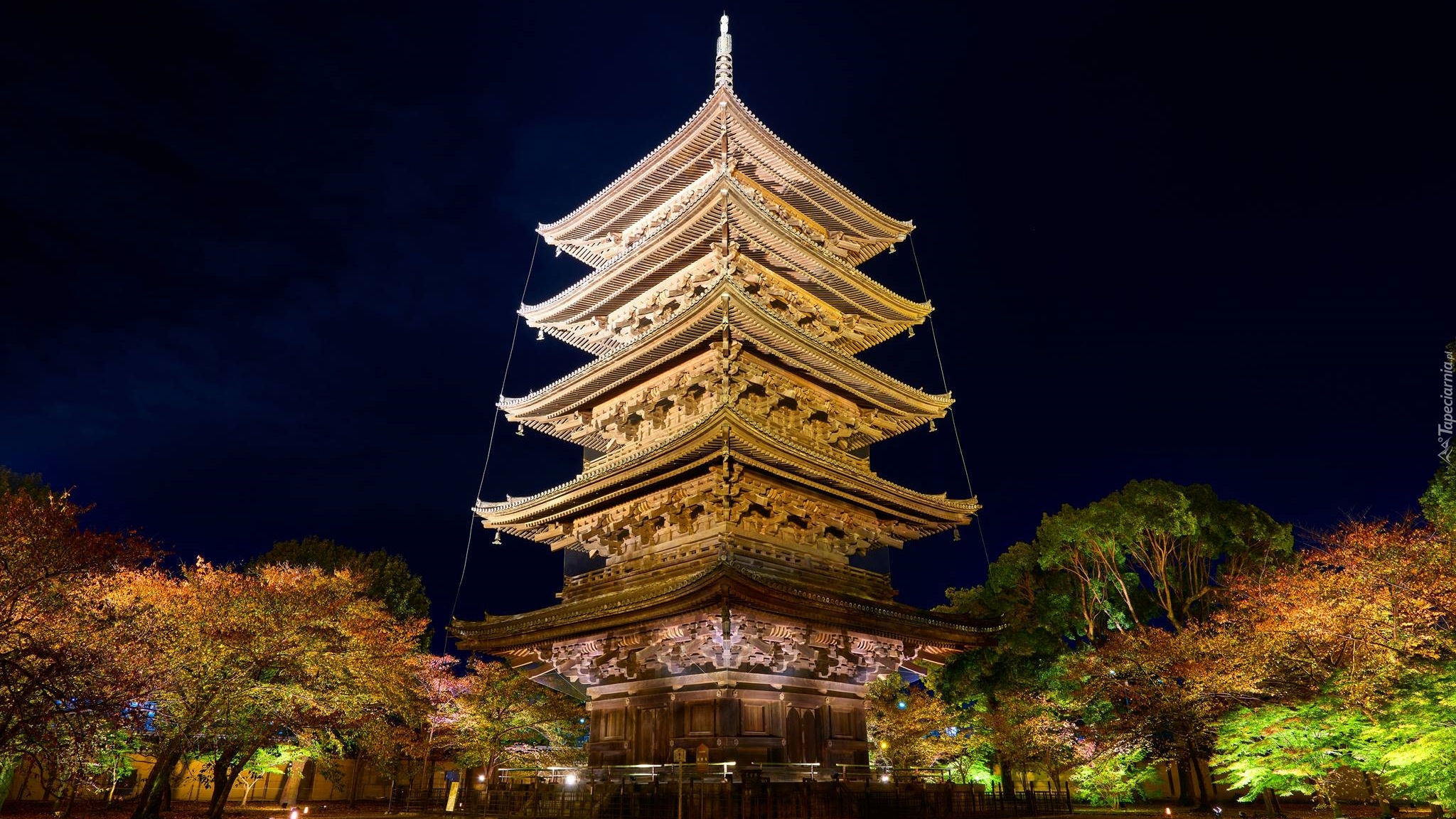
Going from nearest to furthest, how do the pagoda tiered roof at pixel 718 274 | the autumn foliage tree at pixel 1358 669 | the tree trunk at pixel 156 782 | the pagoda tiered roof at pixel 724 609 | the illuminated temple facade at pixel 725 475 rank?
1. the autumn foliage tree at pixel 1358 669
2. the tree trunk at pixel 156 782
3. the pagoda tiered roof at pixel 724 609
4. the illuminated temple facade at pixel 725 475
5. the pagoda tiered roof at pixel 718 274

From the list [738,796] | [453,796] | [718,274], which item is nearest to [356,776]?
[453,796]

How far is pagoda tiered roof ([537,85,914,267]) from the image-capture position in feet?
85.3

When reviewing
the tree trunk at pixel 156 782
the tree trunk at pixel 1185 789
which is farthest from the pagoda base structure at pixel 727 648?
the tree trunk at pixel 1185 789

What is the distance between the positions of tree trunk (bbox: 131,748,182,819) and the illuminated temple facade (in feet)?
22.1

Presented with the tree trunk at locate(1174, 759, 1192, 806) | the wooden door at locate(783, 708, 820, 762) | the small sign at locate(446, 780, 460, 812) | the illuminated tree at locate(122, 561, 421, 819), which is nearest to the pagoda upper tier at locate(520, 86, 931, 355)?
the illuminated tree at locate(122, 561, 421, 819)

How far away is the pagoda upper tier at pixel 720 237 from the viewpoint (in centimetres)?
2506

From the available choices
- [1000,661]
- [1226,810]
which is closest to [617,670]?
[1000,661]

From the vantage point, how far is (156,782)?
1778 cm

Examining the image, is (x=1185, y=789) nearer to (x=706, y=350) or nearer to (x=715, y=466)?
(x=715, y=466)

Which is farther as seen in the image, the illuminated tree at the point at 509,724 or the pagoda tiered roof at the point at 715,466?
the illuminated tree at the point at 509,724

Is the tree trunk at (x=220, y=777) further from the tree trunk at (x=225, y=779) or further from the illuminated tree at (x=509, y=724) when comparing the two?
the illuminated tree at (x=509, y=724)

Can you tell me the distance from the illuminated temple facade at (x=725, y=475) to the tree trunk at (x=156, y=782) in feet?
22.1

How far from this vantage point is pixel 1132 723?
20.4m

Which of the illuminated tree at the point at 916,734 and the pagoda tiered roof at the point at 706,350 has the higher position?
the pagoda tiered roof at the point at 706,350
